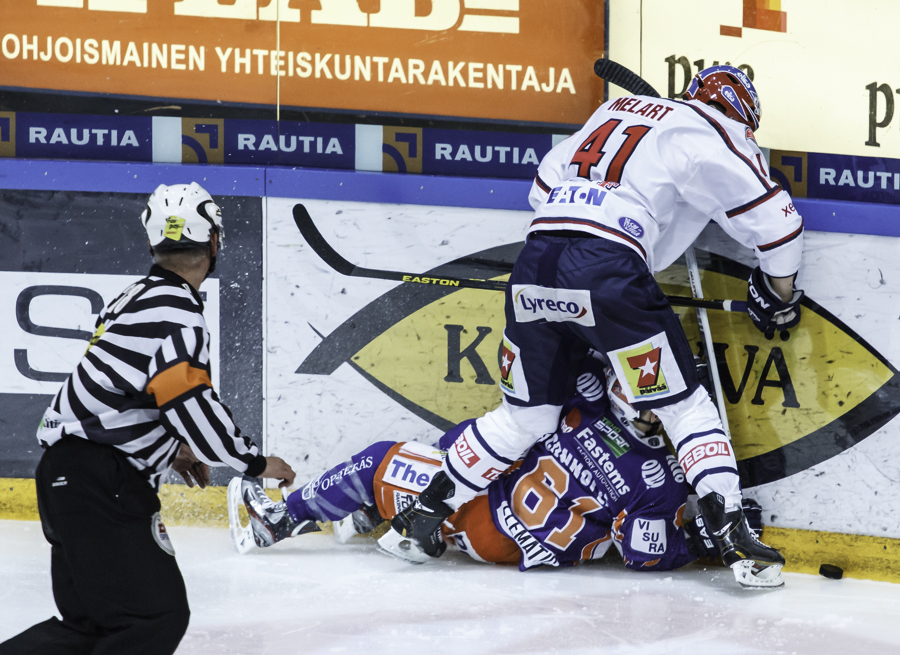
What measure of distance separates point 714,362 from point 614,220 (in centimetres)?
Result: 66

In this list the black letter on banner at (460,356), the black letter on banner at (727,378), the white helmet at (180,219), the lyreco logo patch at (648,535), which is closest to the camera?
the white helmet at (180,219)

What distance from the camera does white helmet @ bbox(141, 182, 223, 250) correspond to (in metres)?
2.00

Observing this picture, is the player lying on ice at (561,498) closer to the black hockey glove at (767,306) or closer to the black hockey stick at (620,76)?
the black hockey glove at (767,306)

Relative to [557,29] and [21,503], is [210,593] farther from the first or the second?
[557,29]

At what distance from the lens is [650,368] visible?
→ 2635 mm

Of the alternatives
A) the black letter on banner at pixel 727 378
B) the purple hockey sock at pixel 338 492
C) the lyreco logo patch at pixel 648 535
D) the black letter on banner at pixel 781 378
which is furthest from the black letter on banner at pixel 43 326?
the black letter on banner at pixel 781 378

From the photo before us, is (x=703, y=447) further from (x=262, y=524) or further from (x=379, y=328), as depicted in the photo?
(x=262, y=524)

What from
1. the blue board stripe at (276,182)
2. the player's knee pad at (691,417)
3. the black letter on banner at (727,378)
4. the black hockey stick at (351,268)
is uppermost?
the blue board stripe at (276,182)

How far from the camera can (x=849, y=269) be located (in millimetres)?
2959

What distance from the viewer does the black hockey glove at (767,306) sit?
285 centimetres

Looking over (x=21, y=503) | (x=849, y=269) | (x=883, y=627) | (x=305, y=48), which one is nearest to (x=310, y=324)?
(x=305, y=48)

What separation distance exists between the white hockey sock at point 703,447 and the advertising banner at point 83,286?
54.7 inches

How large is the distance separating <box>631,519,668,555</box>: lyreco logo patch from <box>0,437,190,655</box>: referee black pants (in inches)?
56.1

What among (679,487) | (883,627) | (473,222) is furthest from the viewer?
(473,222)
